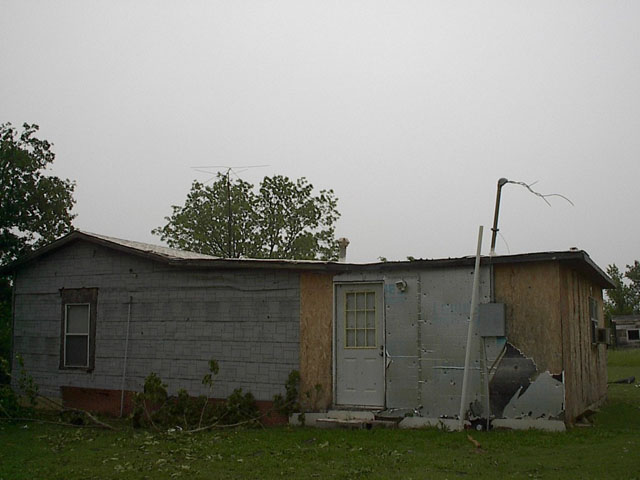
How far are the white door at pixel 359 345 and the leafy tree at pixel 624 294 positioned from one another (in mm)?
32132

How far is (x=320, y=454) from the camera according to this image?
9.62 meters

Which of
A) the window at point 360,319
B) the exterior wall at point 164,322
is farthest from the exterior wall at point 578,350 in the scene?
the exterior wall at point 164,322

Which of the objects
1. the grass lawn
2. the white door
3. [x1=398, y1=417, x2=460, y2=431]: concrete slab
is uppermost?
the white door

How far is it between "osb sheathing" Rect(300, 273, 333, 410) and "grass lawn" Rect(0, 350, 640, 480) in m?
0.77

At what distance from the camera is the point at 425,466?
8.74 meters

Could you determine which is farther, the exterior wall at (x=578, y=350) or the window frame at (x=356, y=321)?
the window frame at (x=356, y=321)

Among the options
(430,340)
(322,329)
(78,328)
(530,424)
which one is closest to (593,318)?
(530,424)

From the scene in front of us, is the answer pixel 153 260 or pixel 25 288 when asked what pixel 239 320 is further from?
pixel 25 288

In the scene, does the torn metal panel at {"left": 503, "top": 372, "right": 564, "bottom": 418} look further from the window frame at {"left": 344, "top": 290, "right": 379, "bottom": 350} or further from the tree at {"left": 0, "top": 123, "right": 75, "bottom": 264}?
the tree at {"left": 0, "top": 123, "right": 75, "bottom": 264}

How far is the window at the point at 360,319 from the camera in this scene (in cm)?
1231

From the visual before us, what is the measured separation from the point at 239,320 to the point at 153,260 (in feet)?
7.50

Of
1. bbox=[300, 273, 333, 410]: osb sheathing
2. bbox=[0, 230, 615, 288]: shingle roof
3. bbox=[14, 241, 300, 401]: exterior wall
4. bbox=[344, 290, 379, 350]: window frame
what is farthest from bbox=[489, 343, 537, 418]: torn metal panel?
bbox=[14, 241, 300, 401]: exterior wall

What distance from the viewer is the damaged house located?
36.4 feet

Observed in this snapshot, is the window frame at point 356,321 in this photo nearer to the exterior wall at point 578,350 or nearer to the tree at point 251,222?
the exterior wall at point 578,350
